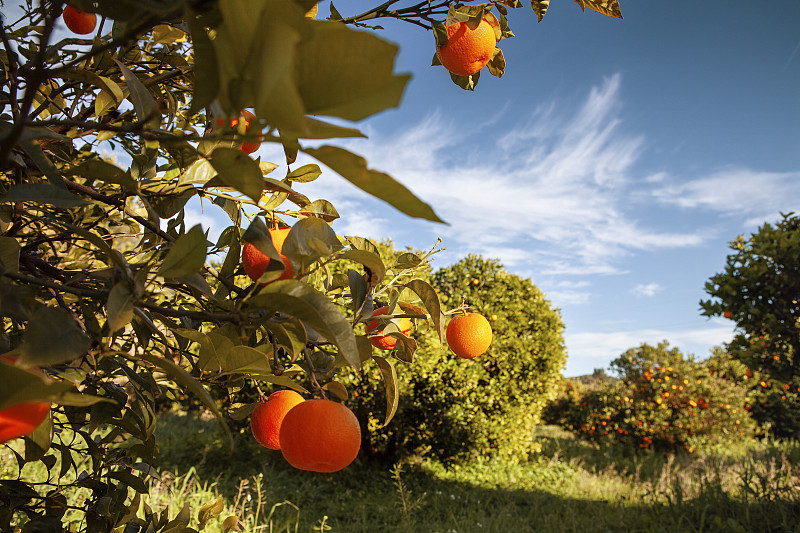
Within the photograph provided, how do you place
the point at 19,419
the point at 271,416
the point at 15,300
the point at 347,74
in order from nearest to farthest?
the point at 347,74 → the point at 19,419 → the point at 15,300 → the point at 271,416

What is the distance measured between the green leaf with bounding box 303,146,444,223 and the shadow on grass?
2.59 metres

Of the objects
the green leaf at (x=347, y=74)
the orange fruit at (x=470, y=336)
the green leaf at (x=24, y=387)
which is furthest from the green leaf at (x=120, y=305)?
the orange fruit at (x=470, y=336)

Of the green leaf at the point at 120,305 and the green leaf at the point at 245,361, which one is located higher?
the green leaf at the point at 120,305

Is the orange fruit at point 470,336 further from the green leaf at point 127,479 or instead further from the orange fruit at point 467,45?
the green leaf at point 127,479

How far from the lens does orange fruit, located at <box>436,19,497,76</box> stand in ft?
3.05

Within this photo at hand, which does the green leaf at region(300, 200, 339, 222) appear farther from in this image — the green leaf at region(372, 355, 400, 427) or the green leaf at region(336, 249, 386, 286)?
the green leaf at region(372, 355, 400, 427)

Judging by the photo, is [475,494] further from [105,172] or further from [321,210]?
[105,172]

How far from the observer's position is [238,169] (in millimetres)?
457

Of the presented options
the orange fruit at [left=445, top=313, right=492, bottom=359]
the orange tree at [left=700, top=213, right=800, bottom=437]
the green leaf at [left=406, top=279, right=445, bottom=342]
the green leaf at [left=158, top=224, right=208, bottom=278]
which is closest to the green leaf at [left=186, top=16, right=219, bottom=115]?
the green leaf at [left=158, top=224, right=208, bottom=278]

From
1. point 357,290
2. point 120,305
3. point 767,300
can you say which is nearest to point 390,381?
point 357,290

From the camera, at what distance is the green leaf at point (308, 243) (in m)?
0.58

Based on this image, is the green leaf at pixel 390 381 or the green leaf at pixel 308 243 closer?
the green leaf at pixel 308 243

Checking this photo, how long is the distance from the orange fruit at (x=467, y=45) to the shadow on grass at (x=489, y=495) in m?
2.34

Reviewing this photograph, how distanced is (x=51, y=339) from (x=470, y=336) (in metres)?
0.79
